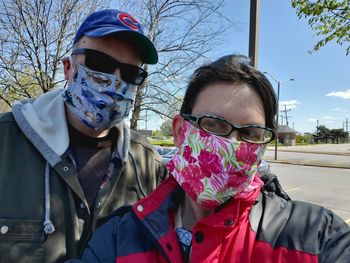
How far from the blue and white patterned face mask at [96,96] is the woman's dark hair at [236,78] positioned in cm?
70

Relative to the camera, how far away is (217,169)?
1512 mm

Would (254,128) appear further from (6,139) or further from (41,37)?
(41,37)

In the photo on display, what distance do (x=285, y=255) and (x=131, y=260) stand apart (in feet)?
1.77

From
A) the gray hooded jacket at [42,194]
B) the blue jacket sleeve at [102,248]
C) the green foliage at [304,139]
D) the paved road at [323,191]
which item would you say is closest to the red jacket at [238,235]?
the blue jacket sleeve at [102,248]

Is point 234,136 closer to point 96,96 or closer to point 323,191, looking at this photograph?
point 96,96

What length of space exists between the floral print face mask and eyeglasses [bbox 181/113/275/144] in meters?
0.02

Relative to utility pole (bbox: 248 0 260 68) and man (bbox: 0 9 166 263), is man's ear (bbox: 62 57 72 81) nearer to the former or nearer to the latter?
man (bbox: 0 9 166 263)

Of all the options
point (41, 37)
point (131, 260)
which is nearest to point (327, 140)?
point (41, 37)

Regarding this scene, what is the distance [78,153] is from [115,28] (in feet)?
2.38

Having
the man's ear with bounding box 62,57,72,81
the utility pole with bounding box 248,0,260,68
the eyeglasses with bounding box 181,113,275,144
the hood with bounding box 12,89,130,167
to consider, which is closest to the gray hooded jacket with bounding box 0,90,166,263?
the hood with bounding box 12,89,130,167

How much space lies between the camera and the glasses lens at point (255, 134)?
145cm

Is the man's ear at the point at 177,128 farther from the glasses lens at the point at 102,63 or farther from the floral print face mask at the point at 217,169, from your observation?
the glasses lens at the point at 102,63

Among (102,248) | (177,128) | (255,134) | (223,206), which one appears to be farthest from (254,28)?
(102,248)

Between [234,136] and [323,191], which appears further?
[323,191]
